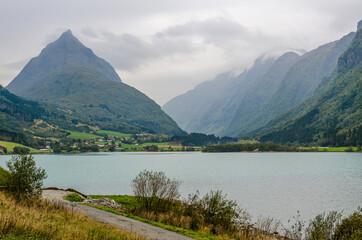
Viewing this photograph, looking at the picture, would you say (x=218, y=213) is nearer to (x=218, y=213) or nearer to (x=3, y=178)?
(x=218, y=213)

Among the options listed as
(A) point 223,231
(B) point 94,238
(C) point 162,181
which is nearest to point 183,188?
(C) point 162,181

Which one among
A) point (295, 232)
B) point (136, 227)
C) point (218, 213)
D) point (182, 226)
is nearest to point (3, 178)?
point (136, 227)

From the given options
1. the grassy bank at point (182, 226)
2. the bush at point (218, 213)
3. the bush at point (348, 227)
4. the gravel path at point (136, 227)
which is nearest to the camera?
the gravel path at point (136, 227)

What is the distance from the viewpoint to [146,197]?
133 ft

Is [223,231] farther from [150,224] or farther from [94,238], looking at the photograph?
[94,238]

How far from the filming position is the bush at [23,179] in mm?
36344

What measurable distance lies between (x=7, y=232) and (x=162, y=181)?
23.9 meters

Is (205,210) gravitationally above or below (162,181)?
below

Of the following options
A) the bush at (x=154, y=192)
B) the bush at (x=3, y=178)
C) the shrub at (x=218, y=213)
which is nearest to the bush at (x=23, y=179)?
the bush at (x=3, y=178)

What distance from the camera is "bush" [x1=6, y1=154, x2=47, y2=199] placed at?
36.3 meters

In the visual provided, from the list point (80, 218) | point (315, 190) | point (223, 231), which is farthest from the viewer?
point (315, 190)

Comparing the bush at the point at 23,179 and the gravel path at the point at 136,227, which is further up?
the bush at the point at 23,179

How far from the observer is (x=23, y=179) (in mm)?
36469

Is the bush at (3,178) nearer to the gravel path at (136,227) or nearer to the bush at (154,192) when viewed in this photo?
the gravel path at (136,227)
